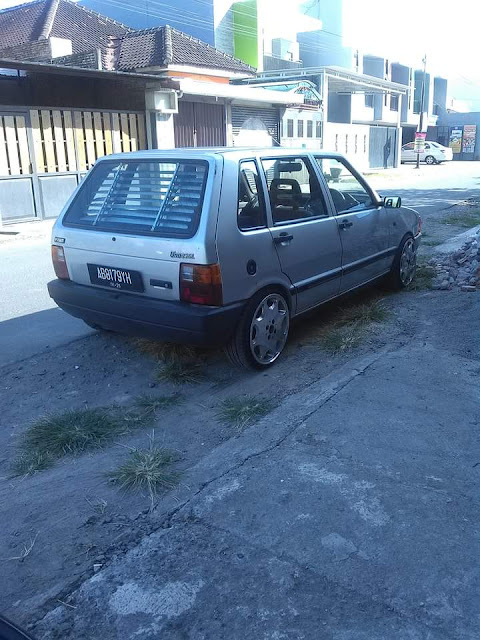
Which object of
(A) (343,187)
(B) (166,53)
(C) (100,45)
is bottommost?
(A) (343,187)

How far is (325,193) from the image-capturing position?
5.50 meters

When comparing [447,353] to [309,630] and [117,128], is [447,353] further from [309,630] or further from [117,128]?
[117,128]

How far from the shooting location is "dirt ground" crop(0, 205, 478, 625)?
2781 millimetres

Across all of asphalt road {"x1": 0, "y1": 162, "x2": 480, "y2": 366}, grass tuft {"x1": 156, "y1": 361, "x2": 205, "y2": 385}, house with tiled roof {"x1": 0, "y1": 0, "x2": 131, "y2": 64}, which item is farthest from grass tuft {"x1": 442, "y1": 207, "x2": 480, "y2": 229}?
house with tiled roof {"x1": 0, "y1": 0, "x2": 131, "y2": 64}

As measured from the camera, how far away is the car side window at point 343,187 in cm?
569

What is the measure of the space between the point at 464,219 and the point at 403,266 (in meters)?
7.82

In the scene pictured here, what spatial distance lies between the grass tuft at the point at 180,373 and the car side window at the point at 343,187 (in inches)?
77.9

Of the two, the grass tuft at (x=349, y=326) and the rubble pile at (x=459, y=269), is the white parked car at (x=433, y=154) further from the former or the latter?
the grass tuft at (x=349, y=326)

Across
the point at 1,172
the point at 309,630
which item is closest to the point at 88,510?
the point at 309,630

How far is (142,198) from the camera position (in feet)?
15.5

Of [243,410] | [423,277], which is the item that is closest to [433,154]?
[423,277]

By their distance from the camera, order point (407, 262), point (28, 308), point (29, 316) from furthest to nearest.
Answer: point (28, 308)
point (407, 262)
point (29, 316)

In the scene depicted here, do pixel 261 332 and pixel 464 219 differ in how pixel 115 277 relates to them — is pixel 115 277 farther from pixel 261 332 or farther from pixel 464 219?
pixel 464 219

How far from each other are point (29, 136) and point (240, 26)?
29.1 metres
